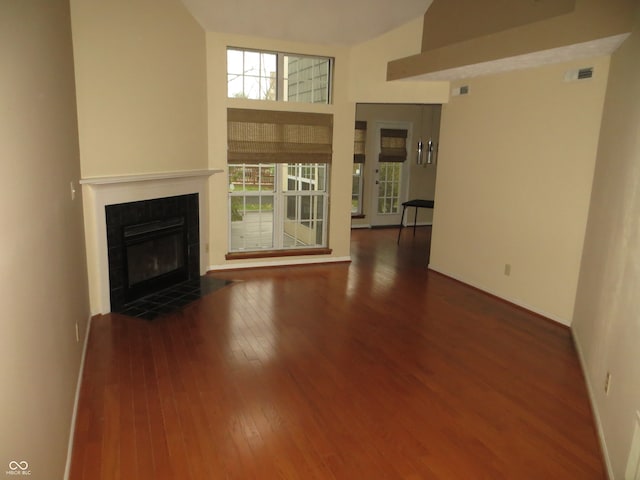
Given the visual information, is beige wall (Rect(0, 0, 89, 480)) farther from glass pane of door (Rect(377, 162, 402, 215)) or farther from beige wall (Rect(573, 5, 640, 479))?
glass pane of door (Rect(377, 162, 402, 215))

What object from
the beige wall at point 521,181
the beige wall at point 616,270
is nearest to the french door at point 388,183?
the beige wall at point 521,181

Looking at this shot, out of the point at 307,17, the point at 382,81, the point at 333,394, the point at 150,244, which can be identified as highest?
the point at 307,17

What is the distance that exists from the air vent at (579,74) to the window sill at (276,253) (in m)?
3.53

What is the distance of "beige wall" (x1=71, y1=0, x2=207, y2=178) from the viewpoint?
3914 mm

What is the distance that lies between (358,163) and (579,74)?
208 inches

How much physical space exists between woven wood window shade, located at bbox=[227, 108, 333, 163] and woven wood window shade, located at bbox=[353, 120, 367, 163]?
298cm

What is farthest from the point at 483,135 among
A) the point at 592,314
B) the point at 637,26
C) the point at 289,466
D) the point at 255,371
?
the point at 289,466

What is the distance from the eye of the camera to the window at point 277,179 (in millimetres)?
5812

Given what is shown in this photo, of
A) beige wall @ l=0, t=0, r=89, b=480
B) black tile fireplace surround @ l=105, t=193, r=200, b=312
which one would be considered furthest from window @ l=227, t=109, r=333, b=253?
beige wall @ l=0, t=0, r=89, b=480

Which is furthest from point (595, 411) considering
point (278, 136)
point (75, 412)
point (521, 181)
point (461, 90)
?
point (278, 136)

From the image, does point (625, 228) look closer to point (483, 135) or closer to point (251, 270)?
point (483, 135)

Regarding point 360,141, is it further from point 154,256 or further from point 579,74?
point 154,256

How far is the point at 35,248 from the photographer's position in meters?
1.96

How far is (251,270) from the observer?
239 inches
